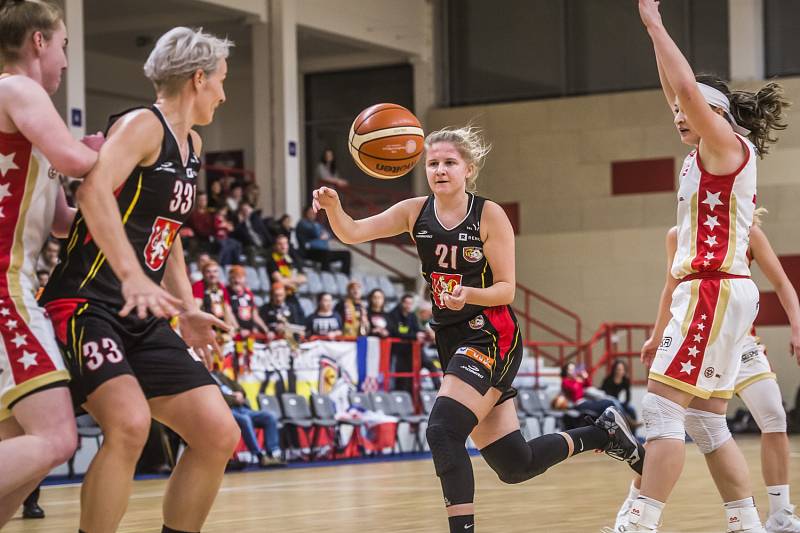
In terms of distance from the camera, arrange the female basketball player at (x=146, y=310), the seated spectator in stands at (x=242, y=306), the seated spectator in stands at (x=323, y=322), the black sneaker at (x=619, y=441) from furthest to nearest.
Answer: the seated spectator in stands at (x=323, y=322), the seated spectator in stands at (x=242, y=306), the black sneaker at (x=619, y=441), the female basketball player at (x=146, y=310)

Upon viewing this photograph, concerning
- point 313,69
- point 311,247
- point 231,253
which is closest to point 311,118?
point 313,69

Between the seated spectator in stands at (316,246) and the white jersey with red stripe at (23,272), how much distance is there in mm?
14350

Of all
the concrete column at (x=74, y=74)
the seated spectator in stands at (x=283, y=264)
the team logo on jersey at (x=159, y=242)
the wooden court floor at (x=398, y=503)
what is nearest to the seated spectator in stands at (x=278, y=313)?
the seated spectator in stands at (x=283, y=264)

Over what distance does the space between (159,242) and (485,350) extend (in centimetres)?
156

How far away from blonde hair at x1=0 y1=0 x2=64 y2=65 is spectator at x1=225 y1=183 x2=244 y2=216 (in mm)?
13820

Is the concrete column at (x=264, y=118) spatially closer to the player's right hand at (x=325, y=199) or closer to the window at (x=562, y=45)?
the window at (x=562, y=45)

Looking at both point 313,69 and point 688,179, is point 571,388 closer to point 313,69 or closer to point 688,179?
point 313,69

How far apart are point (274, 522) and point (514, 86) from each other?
55.5ft

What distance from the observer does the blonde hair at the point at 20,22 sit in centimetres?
375

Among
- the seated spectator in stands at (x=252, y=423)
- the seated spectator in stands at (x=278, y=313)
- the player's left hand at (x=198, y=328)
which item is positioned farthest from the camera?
the seated spectator in stands at (x=278, y=313)

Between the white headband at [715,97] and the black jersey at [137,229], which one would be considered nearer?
the black jersey at [137,229]

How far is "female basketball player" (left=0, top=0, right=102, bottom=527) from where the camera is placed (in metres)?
3.56

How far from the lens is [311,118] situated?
23922 millimetres

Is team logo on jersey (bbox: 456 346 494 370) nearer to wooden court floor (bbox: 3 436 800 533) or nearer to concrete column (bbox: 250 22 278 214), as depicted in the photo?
wooden court floor (bbox: 3 436 800 533)
